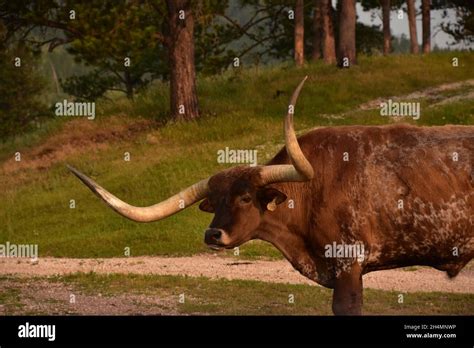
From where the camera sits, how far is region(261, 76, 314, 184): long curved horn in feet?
36.1

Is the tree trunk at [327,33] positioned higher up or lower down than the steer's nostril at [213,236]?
higher up

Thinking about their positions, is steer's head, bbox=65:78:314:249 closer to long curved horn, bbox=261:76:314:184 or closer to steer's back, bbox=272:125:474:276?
long curved horn, bbox=261:76:314:184

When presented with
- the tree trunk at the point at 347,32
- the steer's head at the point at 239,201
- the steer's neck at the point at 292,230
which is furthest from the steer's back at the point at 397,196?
the tree trunk at the point at 347,32

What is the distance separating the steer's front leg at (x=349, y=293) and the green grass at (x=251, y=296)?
272cm

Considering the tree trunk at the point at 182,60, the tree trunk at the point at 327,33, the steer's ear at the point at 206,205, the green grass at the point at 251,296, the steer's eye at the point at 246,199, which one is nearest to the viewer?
the steer's eye at the point at 246,199

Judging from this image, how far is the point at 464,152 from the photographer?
11688 millimetres

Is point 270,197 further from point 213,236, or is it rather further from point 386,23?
point 386,23

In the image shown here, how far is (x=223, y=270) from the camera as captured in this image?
60.8ft

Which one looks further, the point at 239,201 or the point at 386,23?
the point at 386,23

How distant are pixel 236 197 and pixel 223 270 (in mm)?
7291

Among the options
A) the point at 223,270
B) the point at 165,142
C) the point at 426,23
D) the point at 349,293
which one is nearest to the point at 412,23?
the point at 426,23

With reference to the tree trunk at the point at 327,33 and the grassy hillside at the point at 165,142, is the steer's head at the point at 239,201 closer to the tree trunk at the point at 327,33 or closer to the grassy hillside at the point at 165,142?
the grassy hillside at the point at 165,142

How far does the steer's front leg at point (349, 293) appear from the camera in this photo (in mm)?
11180

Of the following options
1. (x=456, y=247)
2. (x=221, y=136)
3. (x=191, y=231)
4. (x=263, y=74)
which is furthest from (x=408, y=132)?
(x=263, y=74)
